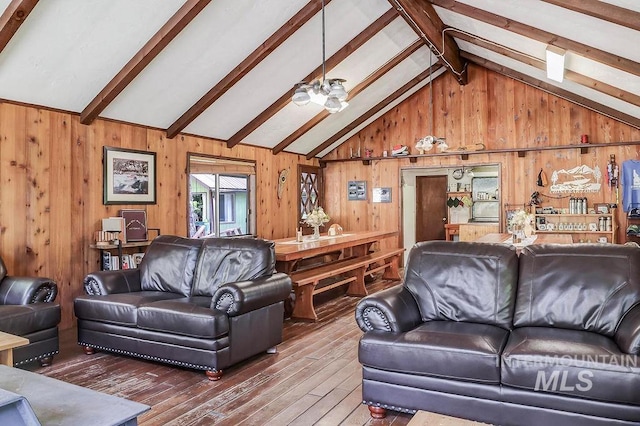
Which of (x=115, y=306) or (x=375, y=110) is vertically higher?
(x=375, y=110)

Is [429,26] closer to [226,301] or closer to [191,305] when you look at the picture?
[226,301]

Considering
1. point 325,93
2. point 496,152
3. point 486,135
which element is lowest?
point 496,152

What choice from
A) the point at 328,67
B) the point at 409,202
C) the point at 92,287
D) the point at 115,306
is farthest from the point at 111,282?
the point at 409,202

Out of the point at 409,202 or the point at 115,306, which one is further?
the point at 409,202

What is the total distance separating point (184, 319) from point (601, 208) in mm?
6735

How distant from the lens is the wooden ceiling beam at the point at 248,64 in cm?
499

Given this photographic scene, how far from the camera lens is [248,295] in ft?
11.7

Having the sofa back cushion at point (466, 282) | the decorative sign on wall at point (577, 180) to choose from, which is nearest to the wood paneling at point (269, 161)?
the decorative sign on wall at point (577, 180)

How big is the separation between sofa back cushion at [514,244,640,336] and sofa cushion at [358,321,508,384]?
1.05ft

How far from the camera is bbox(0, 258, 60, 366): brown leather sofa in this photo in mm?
3441

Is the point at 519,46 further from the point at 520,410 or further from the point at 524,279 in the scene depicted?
the point at 520,410

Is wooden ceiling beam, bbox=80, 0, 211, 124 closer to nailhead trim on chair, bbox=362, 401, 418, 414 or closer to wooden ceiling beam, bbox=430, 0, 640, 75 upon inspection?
wooden ceiling beam, bbox=430, 0, 640, 75

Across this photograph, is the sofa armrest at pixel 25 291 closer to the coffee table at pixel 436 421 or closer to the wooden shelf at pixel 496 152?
the coffee table at pixel 436 421

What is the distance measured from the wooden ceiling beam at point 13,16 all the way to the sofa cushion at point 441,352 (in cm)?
335
